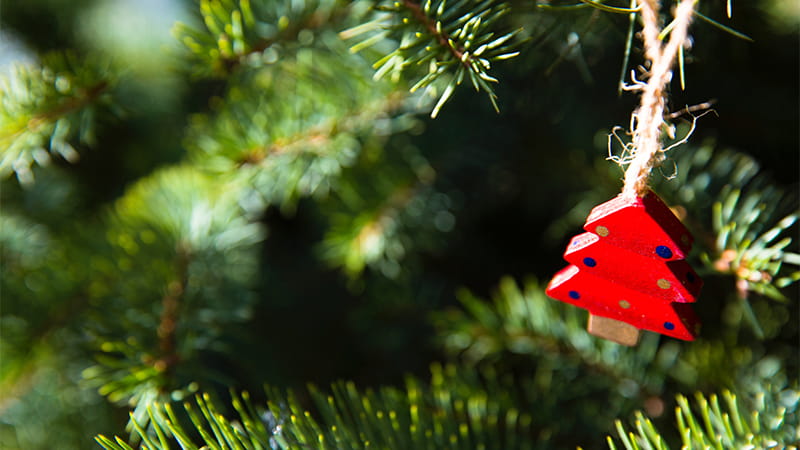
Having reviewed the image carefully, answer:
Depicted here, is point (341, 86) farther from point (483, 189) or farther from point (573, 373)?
point (573, 373)

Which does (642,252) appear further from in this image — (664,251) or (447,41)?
(447,41)

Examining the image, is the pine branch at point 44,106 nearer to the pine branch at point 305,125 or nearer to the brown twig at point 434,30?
the pine branch at point 305,125

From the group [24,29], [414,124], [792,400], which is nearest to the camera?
[792,400]

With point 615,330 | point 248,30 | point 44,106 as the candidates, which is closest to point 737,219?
point 615,330

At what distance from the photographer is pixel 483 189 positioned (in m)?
0.54

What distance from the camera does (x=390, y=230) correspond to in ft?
1.62

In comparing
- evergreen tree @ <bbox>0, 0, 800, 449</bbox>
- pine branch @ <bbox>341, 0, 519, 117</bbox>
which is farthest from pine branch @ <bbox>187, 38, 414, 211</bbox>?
pine branch @ <bbox>341, 0, 519, 117</bbox>

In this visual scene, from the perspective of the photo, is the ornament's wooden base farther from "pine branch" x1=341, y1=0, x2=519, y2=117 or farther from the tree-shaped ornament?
"pine branch" x1=341, y1=0, x2=519, y2=117

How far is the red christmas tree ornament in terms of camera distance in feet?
0.94

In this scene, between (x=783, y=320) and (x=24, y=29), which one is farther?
(x=24, y=29)

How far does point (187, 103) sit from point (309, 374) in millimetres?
335

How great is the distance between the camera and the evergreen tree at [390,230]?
38 cm

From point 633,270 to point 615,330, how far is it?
53mm

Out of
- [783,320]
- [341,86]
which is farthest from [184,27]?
[783,320]
